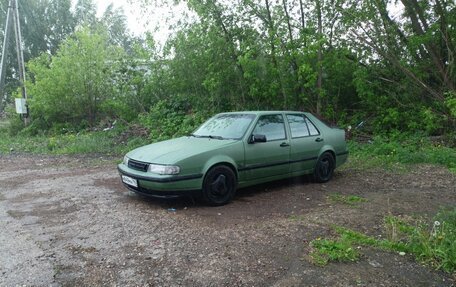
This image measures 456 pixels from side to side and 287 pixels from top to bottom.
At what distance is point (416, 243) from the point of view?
4.02 meters

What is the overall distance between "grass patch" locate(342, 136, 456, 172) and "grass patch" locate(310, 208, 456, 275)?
429 cm

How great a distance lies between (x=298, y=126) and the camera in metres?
6.86

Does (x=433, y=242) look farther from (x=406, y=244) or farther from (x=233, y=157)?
(x=233, y=157)

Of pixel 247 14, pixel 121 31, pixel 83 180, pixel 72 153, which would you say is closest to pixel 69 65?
pixel 72 153

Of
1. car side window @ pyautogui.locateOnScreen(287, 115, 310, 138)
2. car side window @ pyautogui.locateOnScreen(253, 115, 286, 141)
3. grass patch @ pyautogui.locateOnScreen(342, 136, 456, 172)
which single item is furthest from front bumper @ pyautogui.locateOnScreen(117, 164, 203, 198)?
grass patch @ pyautogui.locateOnScreen(342, 136, 456, 172)

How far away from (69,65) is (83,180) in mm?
8971

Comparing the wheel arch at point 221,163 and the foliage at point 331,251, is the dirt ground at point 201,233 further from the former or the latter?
the wheel arch at point 221,163

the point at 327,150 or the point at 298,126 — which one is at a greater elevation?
the point at 298,126

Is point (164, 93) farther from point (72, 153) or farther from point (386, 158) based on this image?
point (386, 158)

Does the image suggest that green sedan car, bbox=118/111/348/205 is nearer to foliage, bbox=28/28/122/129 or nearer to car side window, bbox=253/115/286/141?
car side window, bbox=253/115/286/141

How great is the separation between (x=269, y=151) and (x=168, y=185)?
1.83 m

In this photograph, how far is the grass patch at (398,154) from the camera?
8.74 m

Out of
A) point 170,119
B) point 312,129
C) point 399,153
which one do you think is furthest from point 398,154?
point 170,119

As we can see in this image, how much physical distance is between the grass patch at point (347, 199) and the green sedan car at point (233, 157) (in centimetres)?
80
